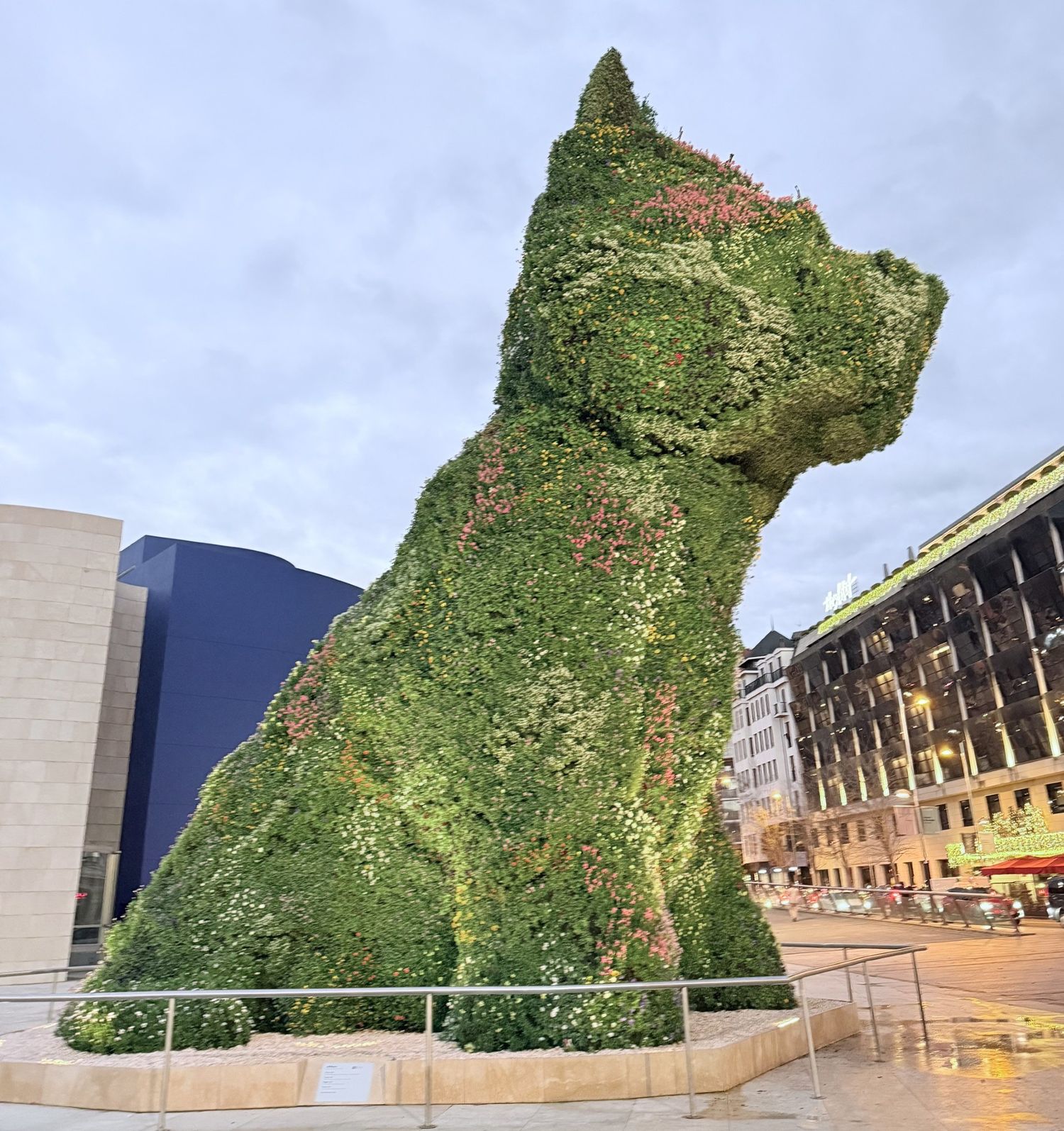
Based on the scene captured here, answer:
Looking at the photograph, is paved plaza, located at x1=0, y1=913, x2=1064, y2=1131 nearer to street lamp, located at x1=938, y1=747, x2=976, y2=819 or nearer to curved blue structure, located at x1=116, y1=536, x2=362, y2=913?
curved blue structure, located at x1=116, y1=536, x2=362, y2=913

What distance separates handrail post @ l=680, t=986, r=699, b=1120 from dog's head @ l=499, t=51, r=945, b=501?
4.33 m

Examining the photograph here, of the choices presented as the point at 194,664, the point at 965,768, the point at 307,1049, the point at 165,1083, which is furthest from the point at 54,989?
the point at 965,768

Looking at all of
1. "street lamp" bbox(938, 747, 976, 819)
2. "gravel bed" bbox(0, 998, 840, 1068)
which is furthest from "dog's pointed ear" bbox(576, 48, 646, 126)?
"street lamp" bbox(938, 747, 976, 819)

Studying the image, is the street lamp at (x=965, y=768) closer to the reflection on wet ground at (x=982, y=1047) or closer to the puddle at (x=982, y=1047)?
the puddle at (x=982, y=1047)

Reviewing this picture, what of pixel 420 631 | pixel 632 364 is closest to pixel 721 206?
pixel 632 364

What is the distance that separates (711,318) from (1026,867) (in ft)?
121

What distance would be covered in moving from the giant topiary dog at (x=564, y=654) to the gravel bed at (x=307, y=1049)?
0.15m

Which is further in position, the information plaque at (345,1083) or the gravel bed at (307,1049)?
the gravel bed at (307,1049)

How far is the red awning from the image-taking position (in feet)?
119

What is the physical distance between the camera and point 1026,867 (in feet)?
122

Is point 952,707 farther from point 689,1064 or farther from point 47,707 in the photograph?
point 689,1064

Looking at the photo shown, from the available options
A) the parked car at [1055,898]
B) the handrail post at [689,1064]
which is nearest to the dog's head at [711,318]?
the handrail post at [689,1064]

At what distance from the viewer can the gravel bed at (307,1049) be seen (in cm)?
657

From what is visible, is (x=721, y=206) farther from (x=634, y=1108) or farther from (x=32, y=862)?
(x=32, y=862)
